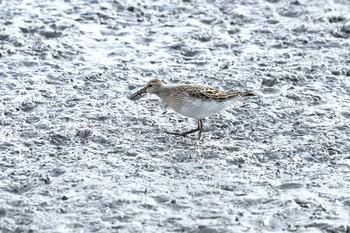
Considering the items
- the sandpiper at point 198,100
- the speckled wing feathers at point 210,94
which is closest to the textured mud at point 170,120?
the sandpiper at point 198,100

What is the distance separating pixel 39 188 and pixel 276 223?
3.06 m

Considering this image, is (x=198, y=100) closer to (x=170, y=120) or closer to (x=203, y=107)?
(x=203, y=107)

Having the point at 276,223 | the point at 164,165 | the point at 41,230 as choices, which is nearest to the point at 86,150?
the point at 164,165

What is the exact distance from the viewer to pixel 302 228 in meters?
10.1

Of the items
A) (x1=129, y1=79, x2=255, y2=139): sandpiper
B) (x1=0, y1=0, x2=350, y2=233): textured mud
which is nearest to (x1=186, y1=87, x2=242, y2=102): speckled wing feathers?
(x1=129, y1=79, x2=255, y2=139): sandpiper

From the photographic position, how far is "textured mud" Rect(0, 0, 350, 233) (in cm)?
1054

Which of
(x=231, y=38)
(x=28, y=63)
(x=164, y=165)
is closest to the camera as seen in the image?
(x=164, y=165)

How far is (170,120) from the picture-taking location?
13539 mm

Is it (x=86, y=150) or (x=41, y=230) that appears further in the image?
(x=86, y=150)

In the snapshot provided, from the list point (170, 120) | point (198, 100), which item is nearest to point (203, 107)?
point (198, 100)

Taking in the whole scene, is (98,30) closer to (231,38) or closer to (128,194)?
(231,38)

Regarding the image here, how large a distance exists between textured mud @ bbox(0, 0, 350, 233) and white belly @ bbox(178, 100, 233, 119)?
1.47 feet

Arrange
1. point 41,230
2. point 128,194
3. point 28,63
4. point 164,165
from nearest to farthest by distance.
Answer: point 41,230, point 128,194, point 164,165, point 28,63

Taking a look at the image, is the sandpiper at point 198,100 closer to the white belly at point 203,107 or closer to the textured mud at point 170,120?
the white belly at point 203,107
